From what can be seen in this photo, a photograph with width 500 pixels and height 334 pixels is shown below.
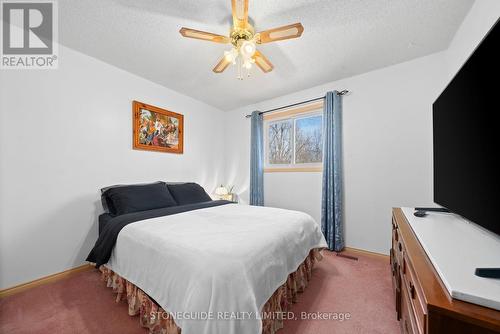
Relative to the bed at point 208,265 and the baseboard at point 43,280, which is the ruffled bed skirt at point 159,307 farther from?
the baseboard at point 43,280

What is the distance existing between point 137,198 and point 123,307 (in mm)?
1050

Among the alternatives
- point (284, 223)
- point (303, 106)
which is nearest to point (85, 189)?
point (284, 223)

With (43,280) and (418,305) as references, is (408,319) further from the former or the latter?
(43,280)

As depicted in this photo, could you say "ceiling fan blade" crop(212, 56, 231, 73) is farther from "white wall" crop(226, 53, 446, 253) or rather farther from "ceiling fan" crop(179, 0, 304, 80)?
"white wall" crop(226, 53, 446, 253)

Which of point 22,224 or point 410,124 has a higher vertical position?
point 410,124

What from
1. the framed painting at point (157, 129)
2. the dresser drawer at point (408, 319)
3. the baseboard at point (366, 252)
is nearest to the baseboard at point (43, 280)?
the framed painting at point (157, 129)

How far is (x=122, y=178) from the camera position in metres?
2.58

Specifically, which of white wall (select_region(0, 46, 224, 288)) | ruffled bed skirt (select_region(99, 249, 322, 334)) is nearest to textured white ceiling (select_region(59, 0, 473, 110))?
white wall (select_region(0, 46, 224, 288))

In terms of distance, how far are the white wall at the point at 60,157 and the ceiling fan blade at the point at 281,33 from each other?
6.93 ft

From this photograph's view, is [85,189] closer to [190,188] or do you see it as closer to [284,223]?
[190,188]

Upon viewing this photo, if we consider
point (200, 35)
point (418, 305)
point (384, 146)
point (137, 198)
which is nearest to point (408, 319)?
point (418, 305)

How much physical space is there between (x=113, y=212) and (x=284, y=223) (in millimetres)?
1924

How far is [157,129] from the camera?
9.78 ft

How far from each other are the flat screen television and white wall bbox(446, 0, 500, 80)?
0.65 metres
